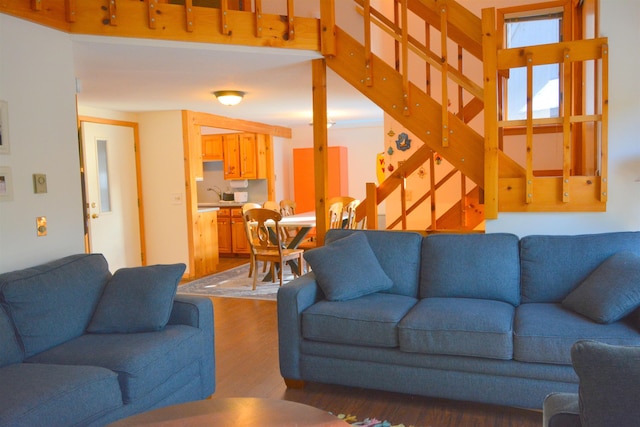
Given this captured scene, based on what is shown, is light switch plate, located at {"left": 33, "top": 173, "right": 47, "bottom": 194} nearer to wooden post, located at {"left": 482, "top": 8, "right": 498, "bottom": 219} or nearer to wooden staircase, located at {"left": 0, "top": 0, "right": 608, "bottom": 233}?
wooden staircase, located at {"left": 0, "top": 0, "right": 608, "bottom": 233}

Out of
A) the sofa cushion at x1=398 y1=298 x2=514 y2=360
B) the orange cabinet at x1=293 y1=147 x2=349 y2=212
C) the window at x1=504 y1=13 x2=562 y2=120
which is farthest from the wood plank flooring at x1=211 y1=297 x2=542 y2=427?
the orange cabinet at x1=293 y1=147 x2=349 y2=212

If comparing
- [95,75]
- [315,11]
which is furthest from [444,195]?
[95,75]

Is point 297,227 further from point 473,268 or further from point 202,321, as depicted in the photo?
point 202,321

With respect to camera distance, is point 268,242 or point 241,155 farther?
point 241,155

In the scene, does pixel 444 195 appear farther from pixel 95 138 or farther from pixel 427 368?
pixel 95 138

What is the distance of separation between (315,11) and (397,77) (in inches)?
→ 70.2

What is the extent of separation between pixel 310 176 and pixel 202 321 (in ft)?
21.9

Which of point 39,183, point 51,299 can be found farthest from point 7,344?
point 39,183

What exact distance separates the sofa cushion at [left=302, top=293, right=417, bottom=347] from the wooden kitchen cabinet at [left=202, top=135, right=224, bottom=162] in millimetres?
6257

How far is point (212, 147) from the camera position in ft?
29.5

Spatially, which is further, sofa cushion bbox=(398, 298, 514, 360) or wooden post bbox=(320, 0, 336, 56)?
wooden post bbox=(320, 0, 336, 56)

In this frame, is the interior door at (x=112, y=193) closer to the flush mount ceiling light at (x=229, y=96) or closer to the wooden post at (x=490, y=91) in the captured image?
the flush mount ceiling light at (x=229, y=96)

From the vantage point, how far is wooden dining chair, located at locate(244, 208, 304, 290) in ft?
19.0

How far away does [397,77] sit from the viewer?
3.94 m
